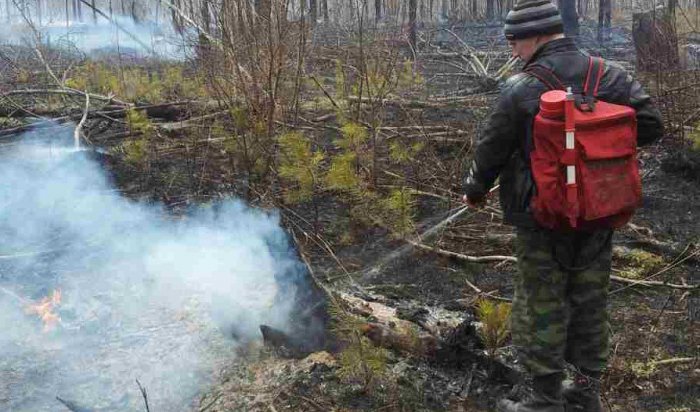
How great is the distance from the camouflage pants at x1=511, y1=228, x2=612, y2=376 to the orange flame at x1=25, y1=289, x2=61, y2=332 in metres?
2.93

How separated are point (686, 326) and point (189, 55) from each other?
5.77 meters

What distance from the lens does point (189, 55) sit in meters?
7.09

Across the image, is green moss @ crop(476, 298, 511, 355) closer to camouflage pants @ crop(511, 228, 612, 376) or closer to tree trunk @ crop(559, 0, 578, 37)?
camouflage pants @ crop(511, 228, 612, 376)

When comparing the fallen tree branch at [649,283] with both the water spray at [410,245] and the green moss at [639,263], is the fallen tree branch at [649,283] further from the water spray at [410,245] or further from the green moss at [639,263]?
the water spray at [410,245]

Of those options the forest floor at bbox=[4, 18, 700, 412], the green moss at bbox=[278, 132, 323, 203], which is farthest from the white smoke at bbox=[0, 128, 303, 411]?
the green moss at bbox=[278, 132, 323, 203]

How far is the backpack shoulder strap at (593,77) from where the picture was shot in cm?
242

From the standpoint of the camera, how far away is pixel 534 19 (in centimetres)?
249

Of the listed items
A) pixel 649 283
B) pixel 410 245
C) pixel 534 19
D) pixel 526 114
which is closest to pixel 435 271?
pixel 410 245

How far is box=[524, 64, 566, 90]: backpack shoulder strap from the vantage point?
2.42 meters

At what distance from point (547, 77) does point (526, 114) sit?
17 cm

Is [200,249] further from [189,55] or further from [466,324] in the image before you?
[189,55]

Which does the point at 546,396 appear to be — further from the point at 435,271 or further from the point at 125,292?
the point at 125,292

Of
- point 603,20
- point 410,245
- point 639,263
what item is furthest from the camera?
point 603,20

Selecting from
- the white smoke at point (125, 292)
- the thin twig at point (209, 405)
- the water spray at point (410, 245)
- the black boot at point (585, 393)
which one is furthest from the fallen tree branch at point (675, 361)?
the thin twig at point (209, 405)
